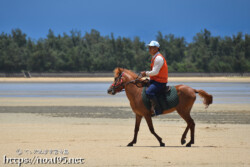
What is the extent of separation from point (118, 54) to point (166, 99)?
96.1 metres

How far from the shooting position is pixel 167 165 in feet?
26.7

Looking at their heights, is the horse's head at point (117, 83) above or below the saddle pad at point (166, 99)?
above

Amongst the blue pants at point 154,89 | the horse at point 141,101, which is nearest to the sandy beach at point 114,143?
the horse at point 141,101

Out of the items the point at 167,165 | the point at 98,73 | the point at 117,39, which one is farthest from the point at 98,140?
the point at 117,39

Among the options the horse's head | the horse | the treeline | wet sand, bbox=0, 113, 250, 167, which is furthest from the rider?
the treeline

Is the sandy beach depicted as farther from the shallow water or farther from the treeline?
the treeline

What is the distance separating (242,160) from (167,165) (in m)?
1.66

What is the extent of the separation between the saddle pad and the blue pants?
11cm

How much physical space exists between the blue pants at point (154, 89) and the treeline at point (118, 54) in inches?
3426

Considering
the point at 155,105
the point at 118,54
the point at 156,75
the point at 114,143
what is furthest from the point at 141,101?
the point at 118,54

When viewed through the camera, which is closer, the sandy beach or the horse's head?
the sandy beach

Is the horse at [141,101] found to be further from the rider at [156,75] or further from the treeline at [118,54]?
the treeline at [118,54]

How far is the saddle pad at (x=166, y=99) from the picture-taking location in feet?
34.1

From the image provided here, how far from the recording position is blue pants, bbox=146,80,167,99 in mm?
10328
